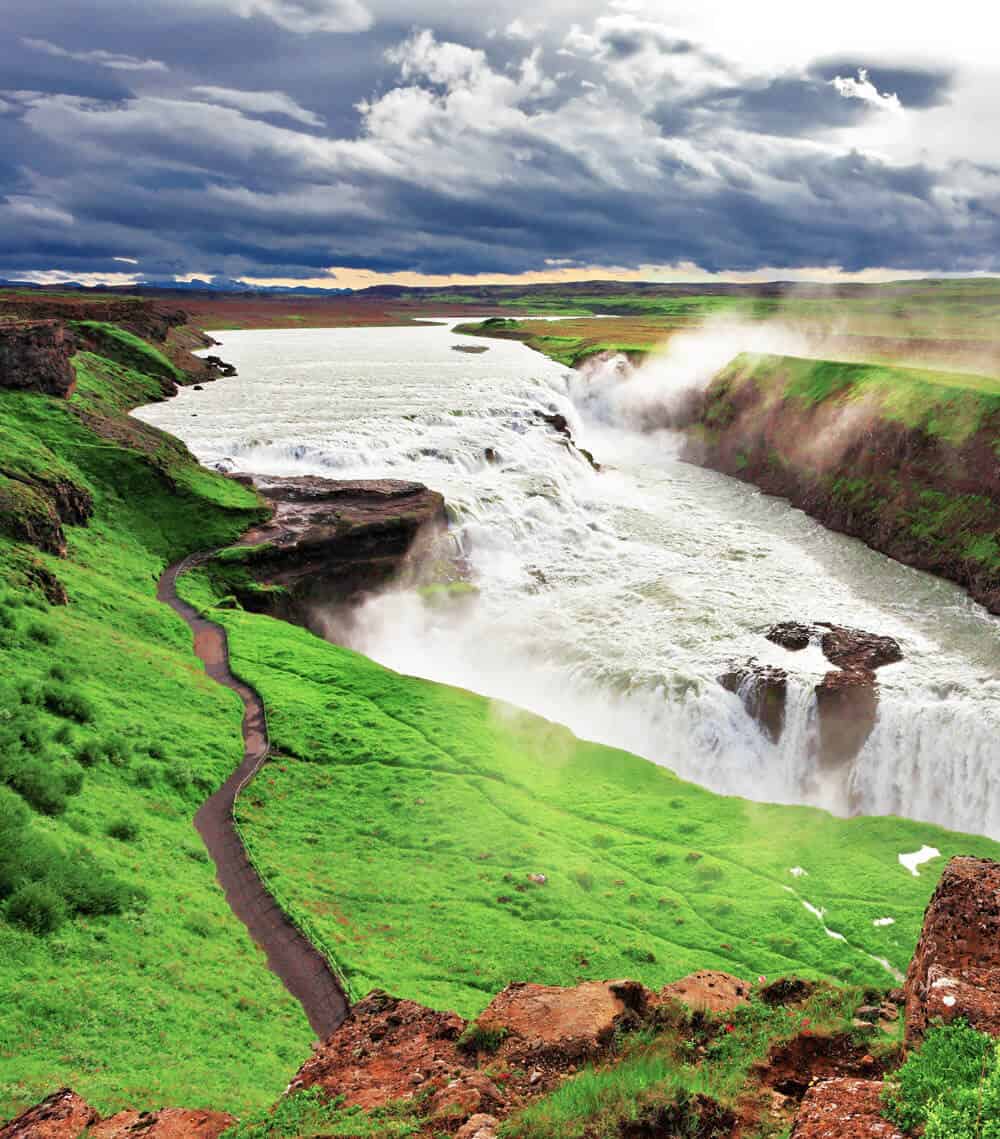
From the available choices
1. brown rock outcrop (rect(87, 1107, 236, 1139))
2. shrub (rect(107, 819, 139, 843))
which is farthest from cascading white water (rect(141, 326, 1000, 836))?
brown rock outcrop (rect(87, 1107, 236, 1139))

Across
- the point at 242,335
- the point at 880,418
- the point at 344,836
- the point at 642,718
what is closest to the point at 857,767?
the point at 642,718

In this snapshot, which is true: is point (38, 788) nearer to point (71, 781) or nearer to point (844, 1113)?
point (71, 781)

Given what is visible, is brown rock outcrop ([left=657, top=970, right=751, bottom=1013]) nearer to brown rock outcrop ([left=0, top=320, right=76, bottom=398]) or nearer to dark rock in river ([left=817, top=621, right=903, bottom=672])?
dark rock in river ([left=817, top=621, right=903, bottom=672])

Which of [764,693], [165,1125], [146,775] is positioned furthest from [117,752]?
[764,693]

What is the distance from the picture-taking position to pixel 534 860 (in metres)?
21.9

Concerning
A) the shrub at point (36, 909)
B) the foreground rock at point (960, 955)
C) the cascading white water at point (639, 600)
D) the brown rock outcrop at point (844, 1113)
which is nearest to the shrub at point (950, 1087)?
the brown rock outcrop at point (844, 1113)

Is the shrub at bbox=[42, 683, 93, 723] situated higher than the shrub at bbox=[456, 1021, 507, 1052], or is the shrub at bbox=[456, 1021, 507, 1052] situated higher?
the shrub at bbox=[42, 683, 93, 723]

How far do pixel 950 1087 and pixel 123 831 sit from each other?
59.4 feet

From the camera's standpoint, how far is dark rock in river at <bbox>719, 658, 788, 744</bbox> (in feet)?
102

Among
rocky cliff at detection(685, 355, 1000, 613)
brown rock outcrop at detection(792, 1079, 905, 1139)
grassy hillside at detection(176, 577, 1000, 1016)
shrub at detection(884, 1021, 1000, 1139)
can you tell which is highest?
rocky cliff at detection(685, 355, 1000, 613)

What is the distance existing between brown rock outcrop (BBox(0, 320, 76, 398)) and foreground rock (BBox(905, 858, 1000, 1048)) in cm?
5422

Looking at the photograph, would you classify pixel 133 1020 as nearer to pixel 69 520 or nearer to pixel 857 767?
pixel 857 767

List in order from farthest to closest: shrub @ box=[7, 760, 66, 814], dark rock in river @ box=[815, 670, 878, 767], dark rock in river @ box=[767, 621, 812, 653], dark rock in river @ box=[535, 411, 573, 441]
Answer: dark rock in river @ box=[535, 411, 573, 441] → dark rock in river @ box=[767, 621, 812, 653] → dark rock in river @ box=[815, 670, 878, 767] → shrub @ box=[7, 760, 66, 814]

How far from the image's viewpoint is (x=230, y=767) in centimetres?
2473
